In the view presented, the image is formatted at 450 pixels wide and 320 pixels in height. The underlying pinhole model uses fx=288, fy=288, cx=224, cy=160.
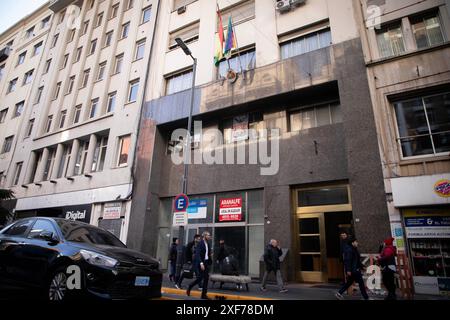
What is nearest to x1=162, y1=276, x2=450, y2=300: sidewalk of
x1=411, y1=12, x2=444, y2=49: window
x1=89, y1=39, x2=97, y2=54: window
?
x1=411, y1=12, x2=444, y2=49: window

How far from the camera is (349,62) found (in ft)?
39.9

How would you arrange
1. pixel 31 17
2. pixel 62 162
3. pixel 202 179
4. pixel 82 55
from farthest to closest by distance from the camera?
pixel 31 17 → pixel 82 55 → pixel 62 162 → pixel 202 179

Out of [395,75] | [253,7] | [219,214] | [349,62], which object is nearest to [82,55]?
[253,7]

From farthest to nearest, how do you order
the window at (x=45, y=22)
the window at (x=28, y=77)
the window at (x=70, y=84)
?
the window at (x=45, y=22) < the window at (x=28, y=77) < the window at (x=70, y=84)

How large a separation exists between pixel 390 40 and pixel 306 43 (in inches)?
148

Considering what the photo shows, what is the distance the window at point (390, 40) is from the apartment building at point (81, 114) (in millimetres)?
13695

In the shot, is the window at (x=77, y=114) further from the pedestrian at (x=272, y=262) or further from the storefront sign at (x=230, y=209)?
the pedestrian at (x=272, y=262)

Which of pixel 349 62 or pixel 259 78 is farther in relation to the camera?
pixel 259 78

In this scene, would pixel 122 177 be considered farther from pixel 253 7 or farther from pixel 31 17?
pixel 31 17

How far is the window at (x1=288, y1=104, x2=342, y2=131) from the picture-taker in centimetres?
1292

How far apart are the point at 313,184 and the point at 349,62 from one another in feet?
17.7

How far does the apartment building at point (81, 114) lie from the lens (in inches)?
725

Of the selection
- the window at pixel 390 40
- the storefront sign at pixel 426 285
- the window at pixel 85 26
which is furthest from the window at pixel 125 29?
the storefront sign at pixel 426 285

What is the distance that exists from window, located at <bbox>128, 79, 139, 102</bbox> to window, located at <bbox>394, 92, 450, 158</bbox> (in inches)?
620
